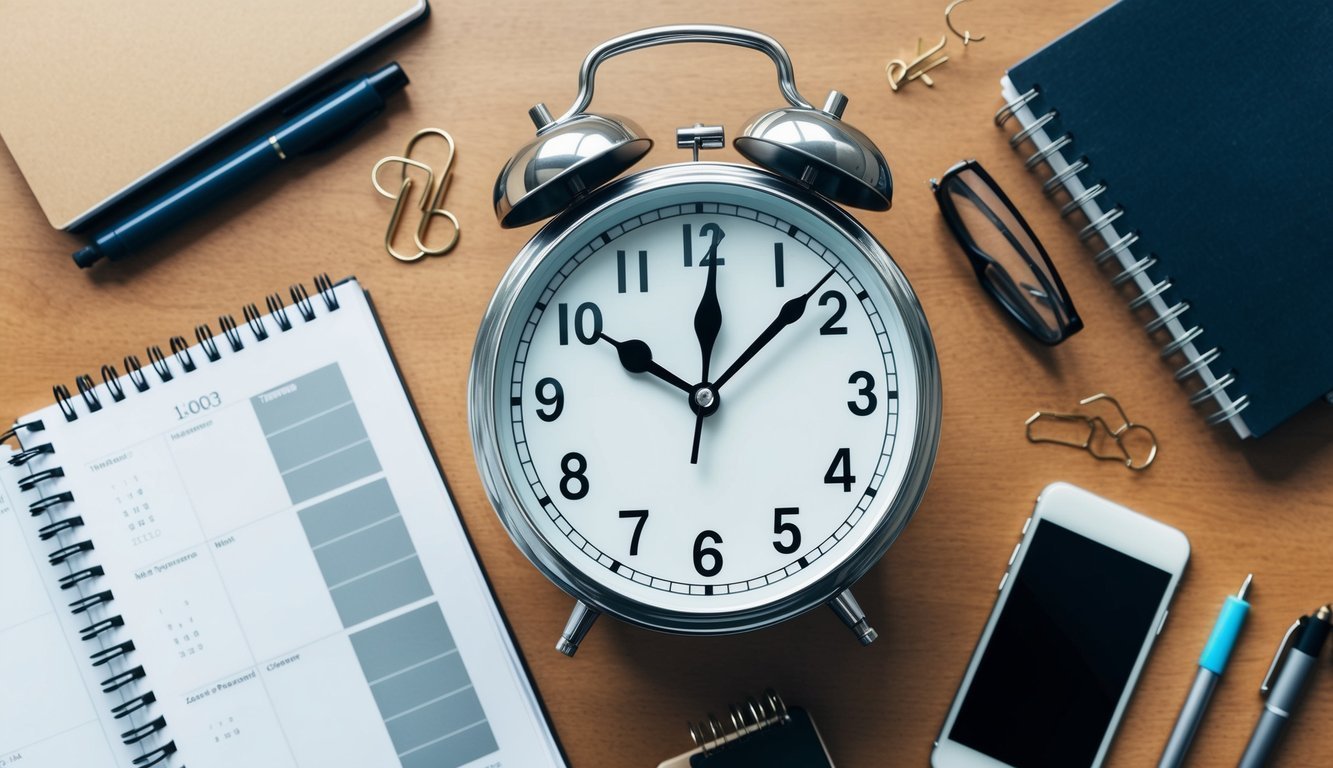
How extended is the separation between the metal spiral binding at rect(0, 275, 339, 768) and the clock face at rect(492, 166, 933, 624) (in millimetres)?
275

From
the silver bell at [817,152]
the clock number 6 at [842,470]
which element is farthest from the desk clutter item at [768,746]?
the silver bell at [817,152]

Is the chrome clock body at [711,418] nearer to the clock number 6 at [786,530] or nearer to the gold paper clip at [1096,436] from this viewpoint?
the clock number 6 at [786,530]

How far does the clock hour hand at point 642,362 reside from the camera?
0.74 m

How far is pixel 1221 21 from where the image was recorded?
2.75 feet

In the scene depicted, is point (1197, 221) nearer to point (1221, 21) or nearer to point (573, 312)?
point (1221, 21)

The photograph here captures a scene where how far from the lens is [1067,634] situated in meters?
0.87

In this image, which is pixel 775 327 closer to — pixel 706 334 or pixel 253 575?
pixel 706 334

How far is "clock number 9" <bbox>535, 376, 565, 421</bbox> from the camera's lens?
2.48ft

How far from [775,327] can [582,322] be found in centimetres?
15

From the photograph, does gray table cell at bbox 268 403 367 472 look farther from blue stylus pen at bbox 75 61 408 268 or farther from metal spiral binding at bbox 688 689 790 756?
metal spiral binding at bbox 688 689 790 756

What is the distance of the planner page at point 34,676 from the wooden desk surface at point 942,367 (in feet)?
0.78

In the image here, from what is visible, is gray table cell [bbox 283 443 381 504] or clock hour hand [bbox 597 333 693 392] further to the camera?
gray table cell [bbox 283 443 381 504]

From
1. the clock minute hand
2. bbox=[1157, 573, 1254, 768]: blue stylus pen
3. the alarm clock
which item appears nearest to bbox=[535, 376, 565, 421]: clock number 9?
the alarm clock

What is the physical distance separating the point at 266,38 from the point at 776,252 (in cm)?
50
